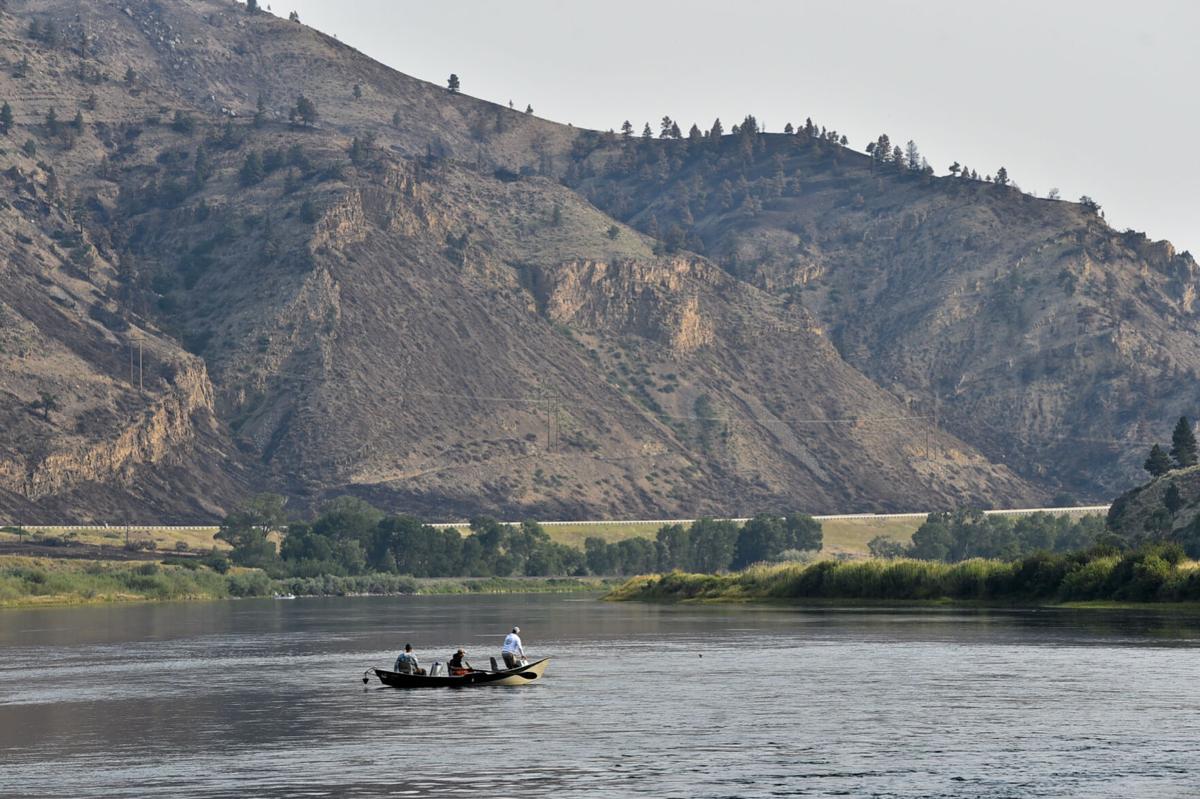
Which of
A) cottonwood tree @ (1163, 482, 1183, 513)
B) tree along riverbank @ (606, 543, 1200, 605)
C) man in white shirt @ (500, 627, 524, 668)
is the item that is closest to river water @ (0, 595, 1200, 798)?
man in white shirt @ (500, 627, 524, 668)

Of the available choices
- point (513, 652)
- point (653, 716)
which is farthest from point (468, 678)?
point (653, 716)

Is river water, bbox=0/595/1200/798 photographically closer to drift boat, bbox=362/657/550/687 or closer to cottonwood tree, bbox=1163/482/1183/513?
drift boat, bbox=362/657/550/687

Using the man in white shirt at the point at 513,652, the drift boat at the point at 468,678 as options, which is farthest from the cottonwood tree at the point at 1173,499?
the drift boat at the point at 468,678

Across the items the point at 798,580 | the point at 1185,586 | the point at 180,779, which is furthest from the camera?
the point at 798,580

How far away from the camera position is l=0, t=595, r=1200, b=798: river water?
178 ft

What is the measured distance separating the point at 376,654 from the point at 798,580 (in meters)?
70.1

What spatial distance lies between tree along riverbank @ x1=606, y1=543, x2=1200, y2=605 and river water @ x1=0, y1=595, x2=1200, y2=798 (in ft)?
31.0

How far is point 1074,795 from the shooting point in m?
50.8

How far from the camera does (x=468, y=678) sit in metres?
81.8

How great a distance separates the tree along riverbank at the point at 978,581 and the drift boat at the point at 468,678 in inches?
2376

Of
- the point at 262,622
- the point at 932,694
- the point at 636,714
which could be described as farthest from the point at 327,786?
the point at 262,622

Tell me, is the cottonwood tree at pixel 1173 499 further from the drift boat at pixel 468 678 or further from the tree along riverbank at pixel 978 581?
the drift boat at pixel 468 678

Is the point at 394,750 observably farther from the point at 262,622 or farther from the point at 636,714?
the point at 262,622

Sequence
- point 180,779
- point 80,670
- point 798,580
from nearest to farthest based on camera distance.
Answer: point 180,779, point 80,670, point 798,580
